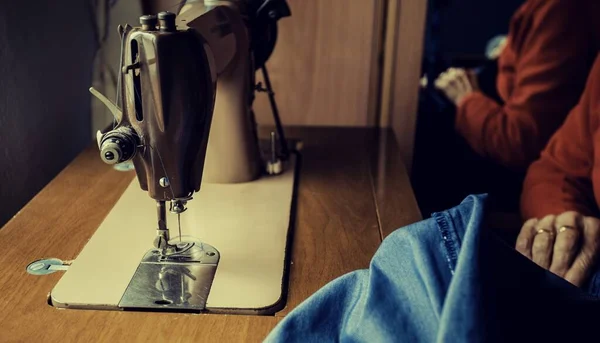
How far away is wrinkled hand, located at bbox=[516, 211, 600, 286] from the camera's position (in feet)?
3.61

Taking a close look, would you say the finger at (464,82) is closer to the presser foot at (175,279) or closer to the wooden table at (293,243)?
the wooden table at (293,243)

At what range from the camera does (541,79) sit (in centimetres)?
160

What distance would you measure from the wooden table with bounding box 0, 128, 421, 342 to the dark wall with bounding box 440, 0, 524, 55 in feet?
10.8

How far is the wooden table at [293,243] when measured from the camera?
660 millimetres

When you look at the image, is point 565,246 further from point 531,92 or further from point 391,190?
point 531,92

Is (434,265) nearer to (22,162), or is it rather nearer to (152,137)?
(152,137)

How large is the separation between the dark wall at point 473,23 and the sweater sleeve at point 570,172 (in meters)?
3.06

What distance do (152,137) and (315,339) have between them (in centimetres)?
29

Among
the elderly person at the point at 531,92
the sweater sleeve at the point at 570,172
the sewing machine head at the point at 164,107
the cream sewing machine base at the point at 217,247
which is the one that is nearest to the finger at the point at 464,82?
the elderly person at the point at 531,92

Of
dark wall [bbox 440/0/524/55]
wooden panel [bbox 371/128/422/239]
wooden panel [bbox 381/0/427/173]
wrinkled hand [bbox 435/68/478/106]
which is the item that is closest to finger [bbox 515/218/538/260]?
wooden panel [bbox 371/128/422/239]

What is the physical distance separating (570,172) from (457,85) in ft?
2.41

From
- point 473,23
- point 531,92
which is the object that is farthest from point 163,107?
point 473,23

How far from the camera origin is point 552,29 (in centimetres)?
158

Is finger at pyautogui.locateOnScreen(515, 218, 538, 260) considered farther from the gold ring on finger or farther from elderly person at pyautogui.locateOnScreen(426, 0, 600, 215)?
elderly person at pyautogui.locateOnScreen(426, 0, 600, 215)
